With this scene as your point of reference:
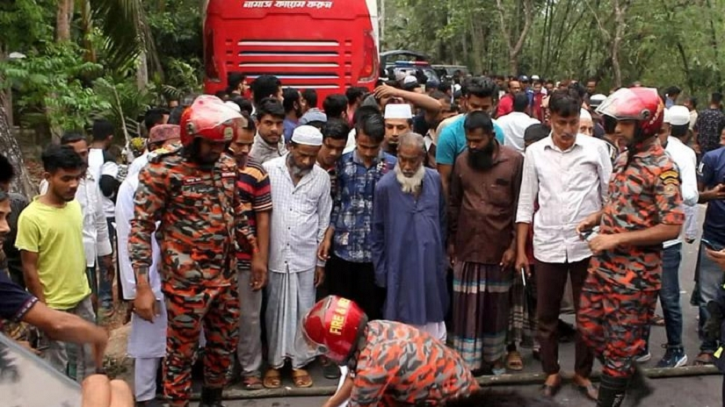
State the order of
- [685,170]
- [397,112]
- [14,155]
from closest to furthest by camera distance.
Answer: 1. [685,170]
2. [397,112]
3. [14,155]

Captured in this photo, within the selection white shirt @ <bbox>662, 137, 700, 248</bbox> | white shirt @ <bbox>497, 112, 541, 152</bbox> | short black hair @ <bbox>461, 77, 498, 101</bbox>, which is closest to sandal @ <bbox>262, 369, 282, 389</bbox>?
short black hair @ <bbox>461, 77, 498, 101</bbox>

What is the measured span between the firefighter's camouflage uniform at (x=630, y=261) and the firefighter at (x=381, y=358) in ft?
4.49

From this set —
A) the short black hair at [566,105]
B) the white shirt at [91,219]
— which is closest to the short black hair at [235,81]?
the white shirt at [91,219]

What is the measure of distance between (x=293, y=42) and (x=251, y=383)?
20.2ft

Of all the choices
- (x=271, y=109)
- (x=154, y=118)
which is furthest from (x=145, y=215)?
(x=154, y=118)

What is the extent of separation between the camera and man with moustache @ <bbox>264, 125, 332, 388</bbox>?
4.96m

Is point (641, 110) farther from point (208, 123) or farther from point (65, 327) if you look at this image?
point (65, 327)

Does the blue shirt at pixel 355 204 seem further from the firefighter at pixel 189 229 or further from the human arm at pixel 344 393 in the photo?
the human arm at pixel 344 393

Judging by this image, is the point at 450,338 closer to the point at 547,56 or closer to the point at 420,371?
the point at 420,371

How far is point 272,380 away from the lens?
200 inches

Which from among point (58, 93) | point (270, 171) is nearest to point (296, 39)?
point (58, 93)

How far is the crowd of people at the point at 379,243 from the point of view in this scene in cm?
398

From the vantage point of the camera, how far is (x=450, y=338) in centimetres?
545

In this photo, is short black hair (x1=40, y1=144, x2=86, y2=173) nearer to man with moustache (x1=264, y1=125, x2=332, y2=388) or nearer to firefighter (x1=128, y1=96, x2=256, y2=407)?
firefighter (x1=128, y1=96, x2=256, y2=407)
